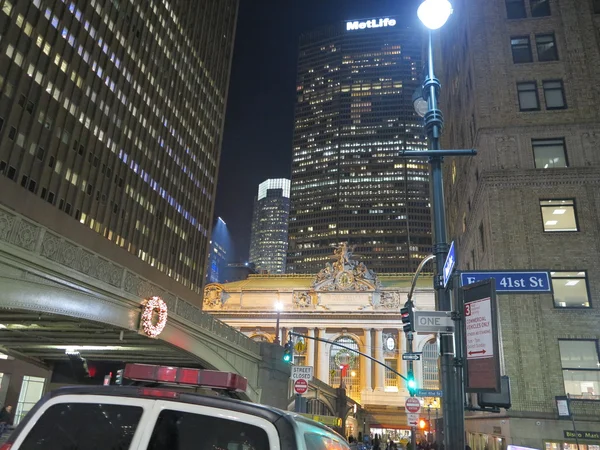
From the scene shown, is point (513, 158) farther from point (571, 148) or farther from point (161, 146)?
point (161, 146)

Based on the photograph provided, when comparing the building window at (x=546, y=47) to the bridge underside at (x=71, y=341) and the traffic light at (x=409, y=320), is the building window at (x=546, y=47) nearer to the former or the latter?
the traffic light at (x=409, y=320)

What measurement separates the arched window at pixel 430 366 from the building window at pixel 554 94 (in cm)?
4195

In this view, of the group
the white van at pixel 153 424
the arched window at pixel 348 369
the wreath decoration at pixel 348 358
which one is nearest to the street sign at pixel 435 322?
the white van at pixel 153 424

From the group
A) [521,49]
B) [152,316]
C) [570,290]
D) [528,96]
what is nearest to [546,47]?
[521,49]

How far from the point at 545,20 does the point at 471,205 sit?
10.4 m

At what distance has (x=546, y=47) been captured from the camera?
84.3 feet

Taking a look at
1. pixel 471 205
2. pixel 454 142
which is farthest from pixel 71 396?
pixel 454 142

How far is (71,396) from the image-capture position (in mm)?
3561

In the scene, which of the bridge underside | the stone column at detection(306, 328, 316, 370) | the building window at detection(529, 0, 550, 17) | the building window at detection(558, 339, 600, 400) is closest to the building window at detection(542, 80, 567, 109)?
the building window at detection(529, 0, 550, 17)

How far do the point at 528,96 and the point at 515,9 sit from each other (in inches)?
211

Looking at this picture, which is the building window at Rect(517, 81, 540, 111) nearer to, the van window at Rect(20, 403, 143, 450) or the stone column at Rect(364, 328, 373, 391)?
the van window at Rect(20, 403, 143, 450)

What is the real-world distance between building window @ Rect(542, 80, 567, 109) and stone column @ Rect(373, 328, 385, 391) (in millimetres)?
44978

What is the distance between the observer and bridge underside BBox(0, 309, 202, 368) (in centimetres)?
1884

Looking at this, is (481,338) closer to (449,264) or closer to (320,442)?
(449,264)
